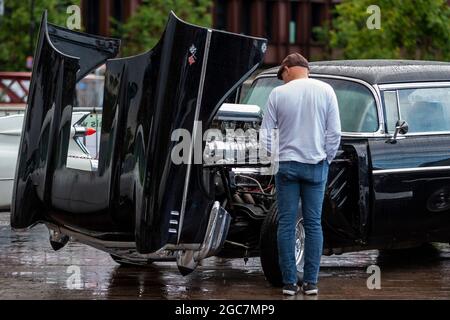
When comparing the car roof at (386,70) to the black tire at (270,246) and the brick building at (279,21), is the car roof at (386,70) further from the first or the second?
the brick building at (279,21)

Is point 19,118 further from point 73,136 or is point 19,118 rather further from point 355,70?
point 355,70

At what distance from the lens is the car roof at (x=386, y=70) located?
10.4 metres

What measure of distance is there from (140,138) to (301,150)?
1.14m

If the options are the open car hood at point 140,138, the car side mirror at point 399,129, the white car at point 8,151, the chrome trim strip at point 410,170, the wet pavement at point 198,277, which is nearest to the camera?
the open car hood at point 140,138

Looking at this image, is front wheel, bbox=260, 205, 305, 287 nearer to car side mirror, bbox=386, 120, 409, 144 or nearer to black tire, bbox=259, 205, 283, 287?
black tire, bbox=259, 205, 283, 287

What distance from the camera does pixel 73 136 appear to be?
35.7 feet

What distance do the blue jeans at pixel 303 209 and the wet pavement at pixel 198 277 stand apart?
0.76ft

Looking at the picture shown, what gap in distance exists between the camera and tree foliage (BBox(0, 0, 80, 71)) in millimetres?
46594

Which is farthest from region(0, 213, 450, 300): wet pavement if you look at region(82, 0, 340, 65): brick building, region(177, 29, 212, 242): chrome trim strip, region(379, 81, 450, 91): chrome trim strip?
region(82, 0, 340, 65): brick building

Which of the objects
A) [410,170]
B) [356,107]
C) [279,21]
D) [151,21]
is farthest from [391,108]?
[279,21]

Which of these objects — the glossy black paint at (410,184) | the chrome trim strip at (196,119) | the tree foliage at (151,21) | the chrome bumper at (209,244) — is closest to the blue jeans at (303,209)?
the chrome bumper at (209,244)

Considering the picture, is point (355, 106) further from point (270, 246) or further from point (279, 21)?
point (279, 21)

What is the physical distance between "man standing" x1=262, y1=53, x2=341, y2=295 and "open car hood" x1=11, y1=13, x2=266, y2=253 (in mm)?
335

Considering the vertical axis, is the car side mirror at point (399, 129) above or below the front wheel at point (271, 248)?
above
